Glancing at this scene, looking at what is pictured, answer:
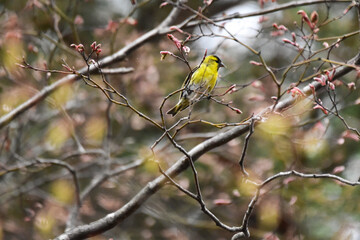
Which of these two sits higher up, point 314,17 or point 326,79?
point 314,17

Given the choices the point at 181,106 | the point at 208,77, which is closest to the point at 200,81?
the point at 208,77

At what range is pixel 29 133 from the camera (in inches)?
260

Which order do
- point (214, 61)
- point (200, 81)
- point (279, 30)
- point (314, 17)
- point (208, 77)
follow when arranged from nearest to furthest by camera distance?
point (314, 17) → point (200, 81) → point (208, 77) → point (279, 30) → point (214, 61)

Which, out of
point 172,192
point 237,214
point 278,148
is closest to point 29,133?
point 172,192

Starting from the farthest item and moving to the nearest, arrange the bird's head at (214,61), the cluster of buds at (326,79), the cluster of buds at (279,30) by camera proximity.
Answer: the bird's head at (214,61), the cluster of buds at (279,30), the cluster of buds at (326,79)

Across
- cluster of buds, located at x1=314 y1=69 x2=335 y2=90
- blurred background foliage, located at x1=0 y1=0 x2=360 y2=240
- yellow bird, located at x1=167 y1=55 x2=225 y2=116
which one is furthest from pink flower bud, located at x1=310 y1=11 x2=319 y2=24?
blurred background foliage, located at x1=0 y1=0 x2=360 y2=240

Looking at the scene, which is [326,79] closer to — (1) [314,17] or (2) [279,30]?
(1) [314,17]

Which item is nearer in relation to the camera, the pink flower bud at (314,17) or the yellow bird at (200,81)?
the pink flower bud at (314,17)

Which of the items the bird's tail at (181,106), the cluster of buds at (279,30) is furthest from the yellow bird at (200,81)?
the cluster of buds at (279,30)

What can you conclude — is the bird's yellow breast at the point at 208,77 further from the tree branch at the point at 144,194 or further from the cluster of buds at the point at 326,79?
the cluster of buds at the point at 326,79

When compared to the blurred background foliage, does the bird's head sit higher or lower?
lower

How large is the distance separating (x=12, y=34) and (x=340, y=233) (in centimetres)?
375

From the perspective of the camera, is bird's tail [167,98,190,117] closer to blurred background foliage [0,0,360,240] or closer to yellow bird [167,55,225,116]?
yellow bird [167,55,225,116]

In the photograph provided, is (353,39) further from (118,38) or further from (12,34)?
(12,34)
